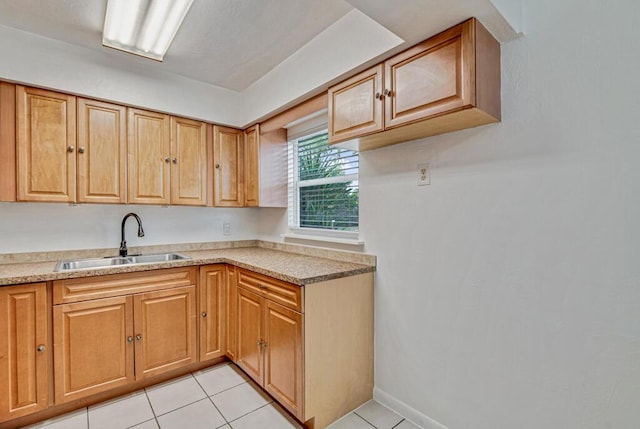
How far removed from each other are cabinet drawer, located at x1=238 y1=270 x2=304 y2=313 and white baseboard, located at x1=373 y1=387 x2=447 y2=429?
2.83ft

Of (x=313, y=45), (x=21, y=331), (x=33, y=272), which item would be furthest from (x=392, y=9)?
Result: (x=21, y=331)

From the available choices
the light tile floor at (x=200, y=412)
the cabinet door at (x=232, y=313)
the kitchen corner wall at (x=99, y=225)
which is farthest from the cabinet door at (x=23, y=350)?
the cabinet door at (x=232, y=313)

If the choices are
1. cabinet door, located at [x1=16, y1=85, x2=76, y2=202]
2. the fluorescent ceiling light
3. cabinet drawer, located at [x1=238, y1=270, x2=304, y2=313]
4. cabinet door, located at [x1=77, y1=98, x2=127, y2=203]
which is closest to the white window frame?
cabinet drawer, located at [x1=238, y1=270, x2=304, y2=313]

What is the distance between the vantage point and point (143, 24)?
183cm

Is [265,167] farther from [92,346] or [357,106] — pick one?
A: [92,346]

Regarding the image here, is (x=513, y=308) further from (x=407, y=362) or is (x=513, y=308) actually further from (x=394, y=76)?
(x=394, y=76)

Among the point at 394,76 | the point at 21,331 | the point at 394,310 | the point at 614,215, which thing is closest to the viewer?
the point at 614,215

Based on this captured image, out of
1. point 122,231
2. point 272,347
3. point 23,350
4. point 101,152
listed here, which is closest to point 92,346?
point 23,350

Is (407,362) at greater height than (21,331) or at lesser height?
lesser

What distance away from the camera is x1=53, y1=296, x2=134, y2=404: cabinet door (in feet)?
6.28

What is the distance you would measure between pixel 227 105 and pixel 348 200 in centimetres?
151

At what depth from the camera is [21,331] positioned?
70.7 inches

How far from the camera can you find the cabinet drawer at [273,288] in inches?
69.6

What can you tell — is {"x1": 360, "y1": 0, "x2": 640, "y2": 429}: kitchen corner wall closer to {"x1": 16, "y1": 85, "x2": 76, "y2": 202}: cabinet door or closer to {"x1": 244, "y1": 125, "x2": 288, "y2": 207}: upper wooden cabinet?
{"x1": 244, "y1": 125, "x2": 288, "y2": 207}: upper wooden cabinet
